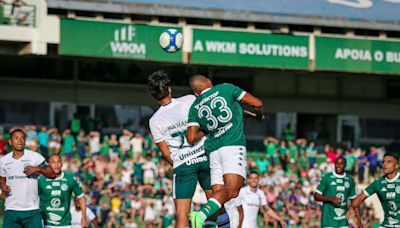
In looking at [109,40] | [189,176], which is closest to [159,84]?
[189,176]

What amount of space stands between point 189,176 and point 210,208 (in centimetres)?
130

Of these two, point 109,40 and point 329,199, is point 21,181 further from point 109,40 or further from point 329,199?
point 109,40

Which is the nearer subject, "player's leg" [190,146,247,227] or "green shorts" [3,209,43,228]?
"player's leg" [190,146,247,227]

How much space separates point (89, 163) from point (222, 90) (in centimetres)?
1234

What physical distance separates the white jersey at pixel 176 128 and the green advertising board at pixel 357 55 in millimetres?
23790

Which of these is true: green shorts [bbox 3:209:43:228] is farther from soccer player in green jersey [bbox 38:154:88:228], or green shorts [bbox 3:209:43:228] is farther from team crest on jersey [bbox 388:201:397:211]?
team crest on jersey [bbox 388:201:397:211]

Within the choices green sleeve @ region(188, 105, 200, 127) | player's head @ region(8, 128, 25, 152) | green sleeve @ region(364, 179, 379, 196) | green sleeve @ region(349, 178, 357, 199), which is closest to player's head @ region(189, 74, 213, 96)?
green sleeve @ region(188, 105, 200, 127)

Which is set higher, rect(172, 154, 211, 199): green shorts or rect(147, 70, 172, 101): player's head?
rect(147, 70, 172, 101): player's head

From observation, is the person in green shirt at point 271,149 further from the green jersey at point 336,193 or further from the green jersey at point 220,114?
the green jersey at point 220,114

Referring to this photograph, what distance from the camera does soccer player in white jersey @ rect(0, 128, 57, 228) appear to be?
13.9 meters

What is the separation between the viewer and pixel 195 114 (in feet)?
37.4

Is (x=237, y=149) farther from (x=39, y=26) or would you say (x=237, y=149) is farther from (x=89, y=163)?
(x=39, y=26)

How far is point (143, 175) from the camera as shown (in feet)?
88.8

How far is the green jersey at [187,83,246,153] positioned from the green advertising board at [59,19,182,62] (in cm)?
2093
